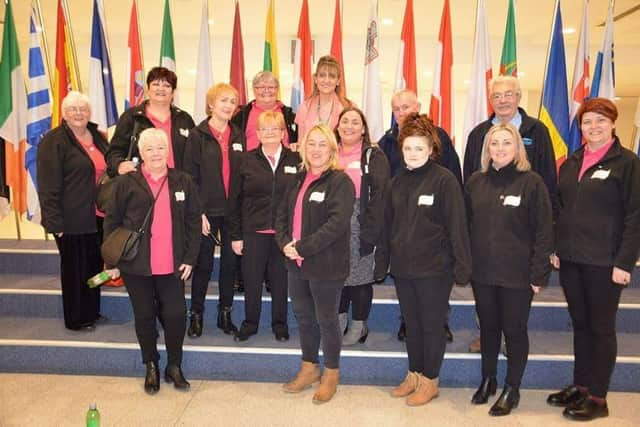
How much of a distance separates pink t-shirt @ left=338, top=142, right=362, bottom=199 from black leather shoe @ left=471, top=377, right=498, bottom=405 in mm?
1256

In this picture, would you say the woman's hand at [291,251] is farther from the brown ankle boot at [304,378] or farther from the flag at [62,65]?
the flag at [62,65]

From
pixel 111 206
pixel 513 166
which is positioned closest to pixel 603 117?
pixel 513 166

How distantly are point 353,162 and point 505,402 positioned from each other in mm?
1548

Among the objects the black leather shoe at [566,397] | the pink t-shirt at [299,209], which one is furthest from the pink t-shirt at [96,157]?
the black leather shoe at [566,397]

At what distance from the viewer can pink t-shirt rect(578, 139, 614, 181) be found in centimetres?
262

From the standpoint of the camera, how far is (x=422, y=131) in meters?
2.65

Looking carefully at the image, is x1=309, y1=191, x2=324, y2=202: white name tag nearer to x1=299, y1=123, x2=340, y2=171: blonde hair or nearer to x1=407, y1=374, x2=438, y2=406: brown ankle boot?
x1=299, y1=123, x2=340, y2=171: blonde hair

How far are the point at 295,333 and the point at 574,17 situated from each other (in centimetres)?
590

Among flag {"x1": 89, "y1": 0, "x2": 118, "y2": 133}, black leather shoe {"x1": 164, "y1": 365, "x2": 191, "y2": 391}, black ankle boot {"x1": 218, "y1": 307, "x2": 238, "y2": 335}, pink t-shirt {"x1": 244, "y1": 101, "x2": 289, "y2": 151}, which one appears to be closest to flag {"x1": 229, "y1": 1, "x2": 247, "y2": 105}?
flag {"x1": 89, "y1": 0, "x2": 118, "y2": 133}

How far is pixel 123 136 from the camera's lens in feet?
10.4

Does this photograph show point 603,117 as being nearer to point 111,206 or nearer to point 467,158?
point 467,158

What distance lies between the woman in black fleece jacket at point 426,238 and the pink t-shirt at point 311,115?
76 cm

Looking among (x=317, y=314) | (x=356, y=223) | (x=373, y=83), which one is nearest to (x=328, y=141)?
(x=356, y=223)

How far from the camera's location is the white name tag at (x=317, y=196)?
271 cm
